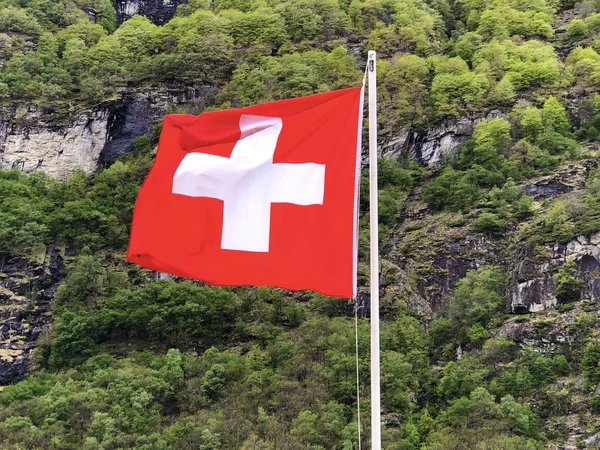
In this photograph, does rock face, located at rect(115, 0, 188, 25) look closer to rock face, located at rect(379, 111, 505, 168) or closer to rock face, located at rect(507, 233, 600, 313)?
rock face, located at rect(379, 111, 505, 168)

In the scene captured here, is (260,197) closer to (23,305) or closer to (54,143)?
(23,305)

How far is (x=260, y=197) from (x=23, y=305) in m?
59.3

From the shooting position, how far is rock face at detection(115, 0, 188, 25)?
113 metres

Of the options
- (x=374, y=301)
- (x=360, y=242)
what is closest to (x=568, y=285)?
(x=360, y=242)

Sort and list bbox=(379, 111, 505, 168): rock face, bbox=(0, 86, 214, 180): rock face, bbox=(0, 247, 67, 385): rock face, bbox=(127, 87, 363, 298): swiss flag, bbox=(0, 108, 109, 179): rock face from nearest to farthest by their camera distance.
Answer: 1. bbox=(127, 87, 363, 298): swiss flag
2. bbox=(0, 247, 67, 385): rock face
3. bbox=(379, 111, 505, 168): rock face
4. bbox=(0, 108, 109, 179): rock face
5. bbox=(0, 86, 214, 180): rock face

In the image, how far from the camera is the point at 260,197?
11688 mm

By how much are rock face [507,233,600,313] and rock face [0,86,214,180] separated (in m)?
42.8

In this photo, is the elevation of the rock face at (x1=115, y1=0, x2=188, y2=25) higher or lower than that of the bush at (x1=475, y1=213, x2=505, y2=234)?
higher

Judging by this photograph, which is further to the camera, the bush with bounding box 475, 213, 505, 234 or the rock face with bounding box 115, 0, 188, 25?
Result: the rock face with bounding box 115, 0, 188, 25

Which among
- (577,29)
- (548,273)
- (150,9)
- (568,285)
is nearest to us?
(568,285)

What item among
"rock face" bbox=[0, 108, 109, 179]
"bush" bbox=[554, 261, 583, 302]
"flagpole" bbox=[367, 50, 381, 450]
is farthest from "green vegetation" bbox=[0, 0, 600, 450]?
"flagpole" bbox=[367, 50, 381, 450]

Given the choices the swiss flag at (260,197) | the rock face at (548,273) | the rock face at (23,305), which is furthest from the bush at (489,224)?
the swiss flag at (260,197)

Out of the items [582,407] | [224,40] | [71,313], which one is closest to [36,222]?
[71,313]

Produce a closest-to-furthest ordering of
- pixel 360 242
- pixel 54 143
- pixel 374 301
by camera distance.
Answer: pixel 374 301
pixel 360 242
pixel 54 143
